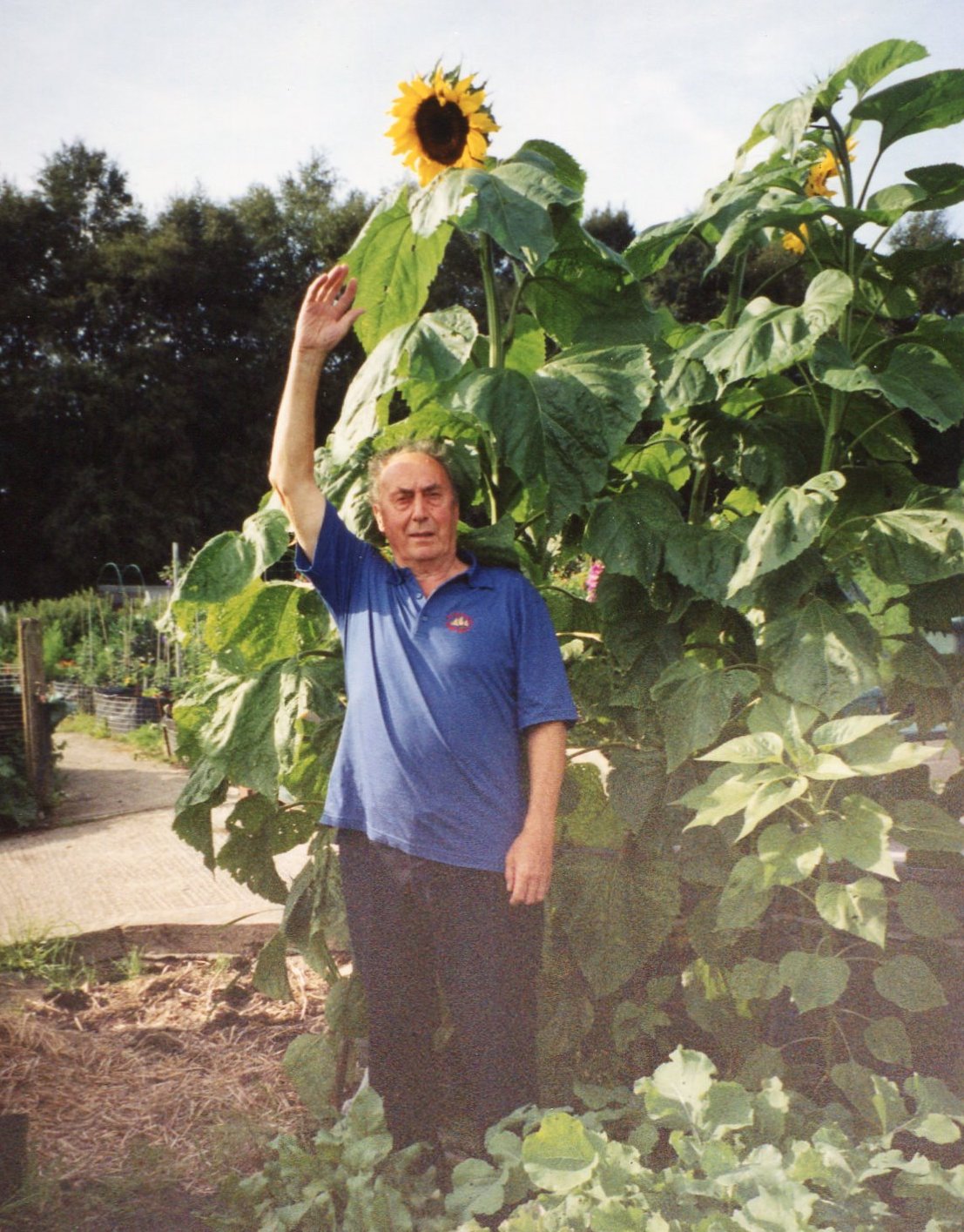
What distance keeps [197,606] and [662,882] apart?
107cm

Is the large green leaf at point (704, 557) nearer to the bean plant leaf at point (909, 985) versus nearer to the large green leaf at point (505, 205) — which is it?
the large green leaf at point (505, 205)

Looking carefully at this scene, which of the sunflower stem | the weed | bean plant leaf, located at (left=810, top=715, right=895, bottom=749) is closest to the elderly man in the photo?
the sunflower stem

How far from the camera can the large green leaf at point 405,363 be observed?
6.68ft

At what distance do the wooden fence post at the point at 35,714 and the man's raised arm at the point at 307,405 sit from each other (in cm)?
438

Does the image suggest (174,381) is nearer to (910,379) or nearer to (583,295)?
(583,295)

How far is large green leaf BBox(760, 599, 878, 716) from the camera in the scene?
1.83 metres

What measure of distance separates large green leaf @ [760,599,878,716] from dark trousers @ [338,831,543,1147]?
642 millimetres

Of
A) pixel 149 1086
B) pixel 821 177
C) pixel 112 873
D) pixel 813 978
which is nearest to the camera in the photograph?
pixel 813 978

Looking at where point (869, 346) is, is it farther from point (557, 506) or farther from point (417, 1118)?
point (417, 1118)

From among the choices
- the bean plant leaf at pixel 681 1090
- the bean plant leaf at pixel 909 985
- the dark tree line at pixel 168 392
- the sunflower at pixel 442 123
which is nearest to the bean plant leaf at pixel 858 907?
the bean plant leaf at pixel 909 985

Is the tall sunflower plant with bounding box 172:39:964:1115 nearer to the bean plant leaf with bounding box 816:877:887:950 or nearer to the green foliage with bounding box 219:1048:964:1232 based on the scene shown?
the bean plant leaf with bounding box 816:877:887:950

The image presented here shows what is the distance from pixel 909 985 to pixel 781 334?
42.7 inches

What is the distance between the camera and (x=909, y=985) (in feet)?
6.03

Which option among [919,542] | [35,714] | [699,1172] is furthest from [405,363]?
[35,714]
